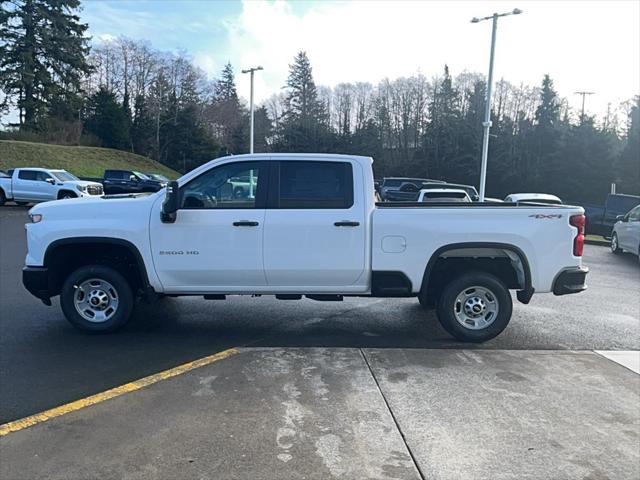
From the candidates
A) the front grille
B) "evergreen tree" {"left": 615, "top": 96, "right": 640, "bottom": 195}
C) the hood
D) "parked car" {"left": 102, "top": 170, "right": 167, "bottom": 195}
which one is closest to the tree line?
"evergreen tree" {"left": 615, "top": 96, "right": 640, "bottom": 195}

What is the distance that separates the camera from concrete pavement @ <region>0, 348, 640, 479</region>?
3.52 meters

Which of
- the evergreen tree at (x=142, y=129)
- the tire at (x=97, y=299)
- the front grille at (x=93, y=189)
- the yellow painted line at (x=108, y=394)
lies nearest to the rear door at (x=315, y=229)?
the yellow painted line at (x=108, y=394)

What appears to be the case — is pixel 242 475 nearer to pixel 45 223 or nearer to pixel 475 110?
pixel 45 223

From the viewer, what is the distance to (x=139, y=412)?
4.29 m

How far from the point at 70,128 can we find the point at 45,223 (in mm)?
53633

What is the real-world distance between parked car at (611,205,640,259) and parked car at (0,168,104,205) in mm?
21112

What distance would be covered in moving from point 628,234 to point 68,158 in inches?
1719

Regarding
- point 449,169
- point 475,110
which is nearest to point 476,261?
point 449,169

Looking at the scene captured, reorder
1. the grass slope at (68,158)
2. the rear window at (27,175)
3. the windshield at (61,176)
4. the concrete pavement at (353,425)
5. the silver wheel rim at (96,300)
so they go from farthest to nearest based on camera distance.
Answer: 1. the grass slope at (68,158)
2. the windshield at (61,176)
3. the rear window at (27,175)
4. the silver wheel rim at (96,300)
5. the concrete pavement at (353,425)

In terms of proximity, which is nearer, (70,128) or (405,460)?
(405,460)

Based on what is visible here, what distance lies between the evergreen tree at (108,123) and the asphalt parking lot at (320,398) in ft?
182

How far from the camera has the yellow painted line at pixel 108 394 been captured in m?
4.04

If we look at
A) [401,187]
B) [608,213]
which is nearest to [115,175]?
[401,187]

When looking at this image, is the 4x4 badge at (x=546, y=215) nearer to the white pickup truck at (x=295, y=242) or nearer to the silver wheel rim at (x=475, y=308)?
the white pickup truck at (x=295, y=242)
